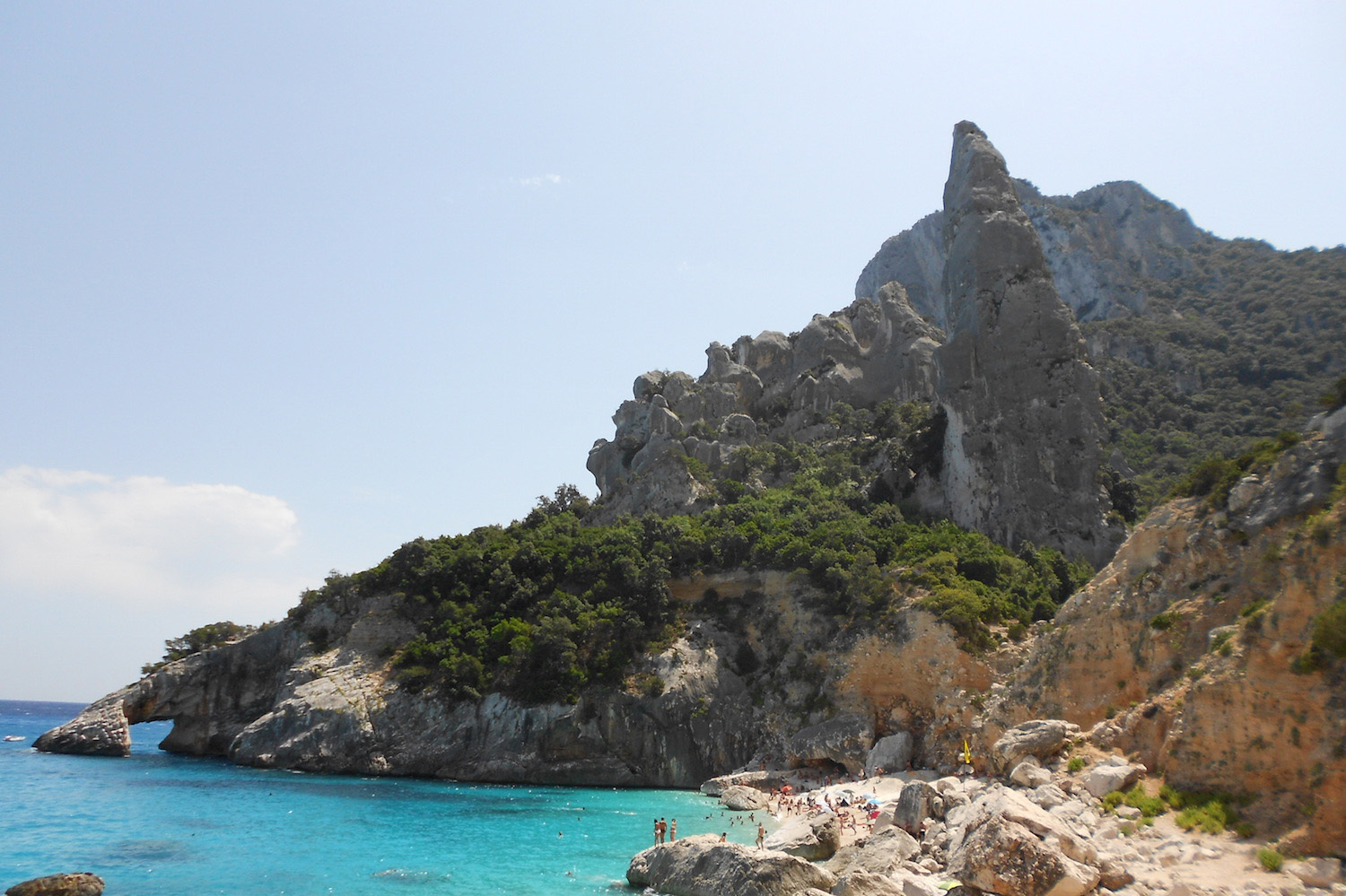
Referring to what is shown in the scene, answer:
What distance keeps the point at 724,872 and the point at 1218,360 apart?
77447mm

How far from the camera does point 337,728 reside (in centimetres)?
3934

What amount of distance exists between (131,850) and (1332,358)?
3339 inches

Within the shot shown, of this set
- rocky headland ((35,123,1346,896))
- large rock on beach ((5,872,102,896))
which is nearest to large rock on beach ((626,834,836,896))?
rocky headland ((35,123,1346,896))

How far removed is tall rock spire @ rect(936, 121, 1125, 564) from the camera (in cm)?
4538

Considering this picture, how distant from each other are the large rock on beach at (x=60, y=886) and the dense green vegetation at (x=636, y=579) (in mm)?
23118

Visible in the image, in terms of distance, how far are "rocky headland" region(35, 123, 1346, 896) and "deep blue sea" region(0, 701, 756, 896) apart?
3.26m

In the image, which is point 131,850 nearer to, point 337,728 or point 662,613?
point 337,728

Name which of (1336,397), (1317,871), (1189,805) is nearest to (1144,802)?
(1189,805)

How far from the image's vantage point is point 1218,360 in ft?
244

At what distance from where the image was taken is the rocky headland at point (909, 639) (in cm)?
1493

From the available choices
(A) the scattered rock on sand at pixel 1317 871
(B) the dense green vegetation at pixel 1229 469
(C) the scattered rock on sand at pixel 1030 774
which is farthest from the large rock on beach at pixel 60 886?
(B) the dense green vegetation at pixel 1229 469

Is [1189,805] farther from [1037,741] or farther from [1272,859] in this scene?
[1037,741]

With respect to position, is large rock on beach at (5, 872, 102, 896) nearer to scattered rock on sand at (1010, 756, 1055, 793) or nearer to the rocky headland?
the rocky headland

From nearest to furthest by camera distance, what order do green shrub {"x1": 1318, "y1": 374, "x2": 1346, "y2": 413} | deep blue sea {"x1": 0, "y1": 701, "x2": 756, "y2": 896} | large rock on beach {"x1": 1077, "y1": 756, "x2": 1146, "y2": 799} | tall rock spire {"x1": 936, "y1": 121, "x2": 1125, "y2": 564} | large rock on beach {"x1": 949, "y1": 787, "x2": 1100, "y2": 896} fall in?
large rock on beach {"x1": 949, "y1": 787, "x2": 1100, "y2": 896} < large rock on beach {"x1": 1077, "y1": 756, "x2": 1146, "y2": 799} < deep blue sea {"x1": 0, "y1": 701, "x2": 756, "y2": 896} < green shrub {"x1": 1318, "y1": 374, "x2": 1346, "y2": 413} < tall rock spire {"x1": 936, "y1": 121, "x2": 1125, "y2": 564}
